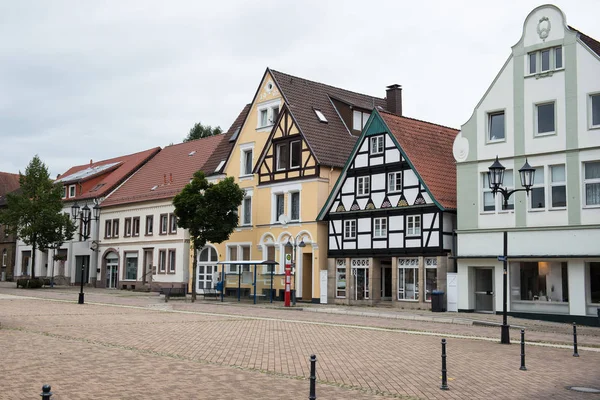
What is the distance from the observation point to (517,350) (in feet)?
59.1

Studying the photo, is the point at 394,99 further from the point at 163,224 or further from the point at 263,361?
the point at 263,361

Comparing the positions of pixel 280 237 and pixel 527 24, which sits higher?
pixel 527 24

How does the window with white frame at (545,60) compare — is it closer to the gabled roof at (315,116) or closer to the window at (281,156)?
the gabled roof at (315,116)

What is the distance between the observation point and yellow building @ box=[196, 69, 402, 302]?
1577 inches

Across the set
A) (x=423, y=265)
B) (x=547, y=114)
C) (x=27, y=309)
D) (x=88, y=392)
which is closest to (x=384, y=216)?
(x=423, y=265)

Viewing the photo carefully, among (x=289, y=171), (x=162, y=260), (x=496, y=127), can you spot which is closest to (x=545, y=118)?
(x=496, y=127)

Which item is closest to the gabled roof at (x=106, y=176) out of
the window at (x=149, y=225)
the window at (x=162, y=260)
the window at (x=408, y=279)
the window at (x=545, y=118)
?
the window at (x=149, y=225)

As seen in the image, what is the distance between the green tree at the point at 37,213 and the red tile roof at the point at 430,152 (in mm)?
29496

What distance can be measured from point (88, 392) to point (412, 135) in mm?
28224

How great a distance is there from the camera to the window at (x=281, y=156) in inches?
1665

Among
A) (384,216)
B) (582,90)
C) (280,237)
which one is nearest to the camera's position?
(582,90)

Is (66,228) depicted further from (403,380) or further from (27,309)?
(403,380)

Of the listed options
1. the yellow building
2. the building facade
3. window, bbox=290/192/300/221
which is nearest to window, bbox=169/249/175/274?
the yellow building

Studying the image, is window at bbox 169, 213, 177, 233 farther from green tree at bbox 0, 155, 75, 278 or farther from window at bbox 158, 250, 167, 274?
green tree at bbox 0, 155, 75, 278
